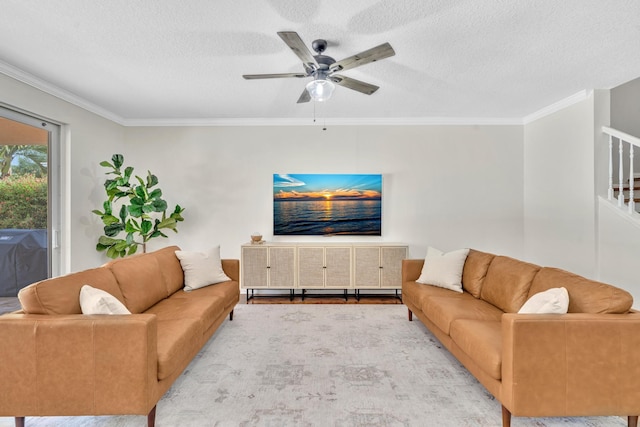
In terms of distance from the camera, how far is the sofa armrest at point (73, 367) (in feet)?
5.51

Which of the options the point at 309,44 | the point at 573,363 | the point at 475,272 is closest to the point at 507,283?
the point at 475,272

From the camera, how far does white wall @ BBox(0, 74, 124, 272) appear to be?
11.7 feet

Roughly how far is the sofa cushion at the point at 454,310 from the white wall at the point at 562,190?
1926 millimetres

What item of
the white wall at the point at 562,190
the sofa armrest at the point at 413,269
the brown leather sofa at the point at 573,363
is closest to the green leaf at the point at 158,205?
the sofa armrest at the point at 413,269

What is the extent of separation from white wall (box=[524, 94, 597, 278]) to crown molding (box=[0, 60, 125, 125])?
5951mm

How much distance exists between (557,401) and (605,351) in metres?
0.36

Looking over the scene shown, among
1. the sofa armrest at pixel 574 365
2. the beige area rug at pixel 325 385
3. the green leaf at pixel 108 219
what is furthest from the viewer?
the green leaf at pixel 108 219

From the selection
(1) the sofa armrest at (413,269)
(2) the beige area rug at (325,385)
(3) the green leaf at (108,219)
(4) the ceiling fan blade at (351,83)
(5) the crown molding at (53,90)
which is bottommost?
(2) the beige area rug at (325,385)

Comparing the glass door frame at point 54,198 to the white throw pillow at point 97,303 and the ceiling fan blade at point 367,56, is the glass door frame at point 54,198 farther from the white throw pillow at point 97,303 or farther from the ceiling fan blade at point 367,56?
the ceiling fan blade at point 367,56

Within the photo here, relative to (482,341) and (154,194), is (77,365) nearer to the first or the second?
(482,341)

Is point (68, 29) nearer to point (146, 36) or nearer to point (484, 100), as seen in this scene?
point (146, 36)

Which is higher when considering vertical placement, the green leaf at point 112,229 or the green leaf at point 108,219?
the green leaf at point 108,219

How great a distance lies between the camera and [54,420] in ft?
6.27

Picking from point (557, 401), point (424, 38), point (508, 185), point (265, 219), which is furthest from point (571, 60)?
point (265, 219)
